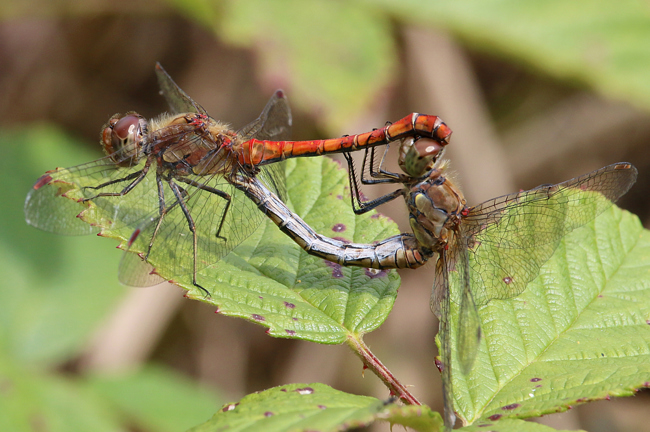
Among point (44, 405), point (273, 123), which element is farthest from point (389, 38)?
point (44, 405)

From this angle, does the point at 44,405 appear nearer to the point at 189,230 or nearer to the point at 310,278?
the point at 189,230

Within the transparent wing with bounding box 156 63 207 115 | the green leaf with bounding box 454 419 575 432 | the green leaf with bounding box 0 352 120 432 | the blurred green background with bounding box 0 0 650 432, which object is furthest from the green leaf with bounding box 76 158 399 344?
the green leaf with bounding box 0 352 120 432

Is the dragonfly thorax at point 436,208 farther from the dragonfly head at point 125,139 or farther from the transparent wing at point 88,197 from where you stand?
the dragonfly head at point 125,139

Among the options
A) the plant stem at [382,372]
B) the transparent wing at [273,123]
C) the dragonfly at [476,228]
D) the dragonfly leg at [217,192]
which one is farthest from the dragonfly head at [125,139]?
the plant stem at [382,372]

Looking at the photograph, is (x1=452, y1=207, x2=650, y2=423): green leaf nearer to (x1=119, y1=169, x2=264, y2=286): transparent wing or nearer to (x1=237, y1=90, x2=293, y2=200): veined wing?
(x1=119, y1=169, x2=264, y2=286): transparent wing

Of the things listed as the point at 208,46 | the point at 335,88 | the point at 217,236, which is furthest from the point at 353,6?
the point at 217,236
